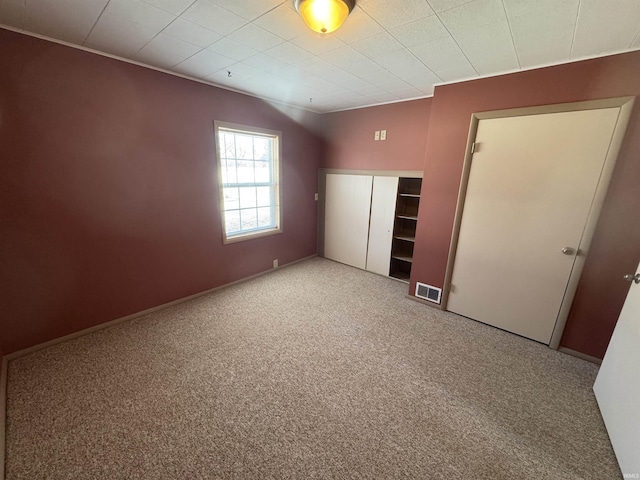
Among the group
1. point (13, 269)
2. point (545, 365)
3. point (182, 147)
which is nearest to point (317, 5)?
point (182, 147)

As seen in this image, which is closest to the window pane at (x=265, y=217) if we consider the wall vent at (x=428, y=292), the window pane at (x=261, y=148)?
the window pane at (x=261, y=148)

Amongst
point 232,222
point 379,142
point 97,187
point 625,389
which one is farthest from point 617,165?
point 97,187

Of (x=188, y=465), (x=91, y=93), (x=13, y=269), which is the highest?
(x=91, y=93)

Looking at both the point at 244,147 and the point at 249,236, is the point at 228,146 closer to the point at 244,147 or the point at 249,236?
the point at 244,147

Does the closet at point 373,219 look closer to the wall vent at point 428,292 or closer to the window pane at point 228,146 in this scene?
the wall vent at point 428,292

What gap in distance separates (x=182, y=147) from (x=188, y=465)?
8.66 ft

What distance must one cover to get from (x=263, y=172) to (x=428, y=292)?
8.93ft

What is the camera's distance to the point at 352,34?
164 cm

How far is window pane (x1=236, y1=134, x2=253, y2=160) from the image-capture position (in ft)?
10.6

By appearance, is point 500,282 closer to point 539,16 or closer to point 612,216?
point 612,216

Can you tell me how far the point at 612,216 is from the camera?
1.94 metres

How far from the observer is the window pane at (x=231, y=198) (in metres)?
3.19

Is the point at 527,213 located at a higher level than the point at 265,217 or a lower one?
higher

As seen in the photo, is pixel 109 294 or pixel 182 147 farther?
pixel 182 147
